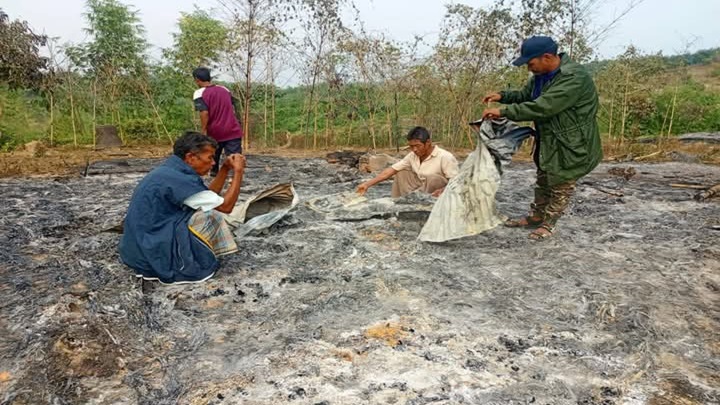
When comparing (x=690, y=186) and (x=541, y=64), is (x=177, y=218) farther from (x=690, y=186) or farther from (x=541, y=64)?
(x=690, y=186)

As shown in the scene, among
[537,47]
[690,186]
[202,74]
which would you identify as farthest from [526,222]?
[202,74]

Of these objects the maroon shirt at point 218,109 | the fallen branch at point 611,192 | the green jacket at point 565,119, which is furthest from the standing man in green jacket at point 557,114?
the maroon shirt at point 218,109

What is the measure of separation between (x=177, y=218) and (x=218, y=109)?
2.71 metres

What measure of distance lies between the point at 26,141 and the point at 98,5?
4.83m

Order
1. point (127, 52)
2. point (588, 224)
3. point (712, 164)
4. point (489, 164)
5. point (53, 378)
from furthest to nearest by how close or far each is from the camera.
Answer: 1. point (127, 52)
2. point (712, 164)
3. point (588, 224)
4. point (489, 164)
5. point (53, 378)

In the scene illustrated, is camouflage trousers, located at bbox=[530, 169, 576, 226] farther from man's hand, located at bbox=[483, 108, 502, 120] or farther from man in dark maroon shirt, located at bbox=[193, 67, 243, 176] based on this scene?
man in dark maroon shirt, located at bbox=[193, 67, 243, 176]

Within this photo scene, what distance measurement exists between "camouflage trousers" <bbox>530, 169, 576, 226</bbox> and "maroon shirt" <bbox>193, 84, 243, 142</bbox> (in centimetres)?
339

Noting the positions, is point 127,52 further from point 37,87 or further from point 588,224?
point 588,224

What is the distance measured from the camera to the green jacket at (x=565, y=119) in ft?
10.5

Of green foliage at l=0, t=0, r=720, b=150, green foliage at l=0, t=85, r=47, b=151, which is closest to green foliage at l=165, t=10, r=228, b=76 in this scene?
green foliage at l=0, t=0, r=720, b=150

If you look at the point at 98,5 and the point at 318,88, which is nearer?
the point at 318,88

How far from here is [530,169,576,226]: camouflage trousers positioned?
357 cm

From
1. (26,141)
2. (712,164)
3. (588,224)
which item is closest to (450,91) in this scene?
(712,164)

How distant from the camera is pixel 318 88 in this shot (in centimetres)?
1012
